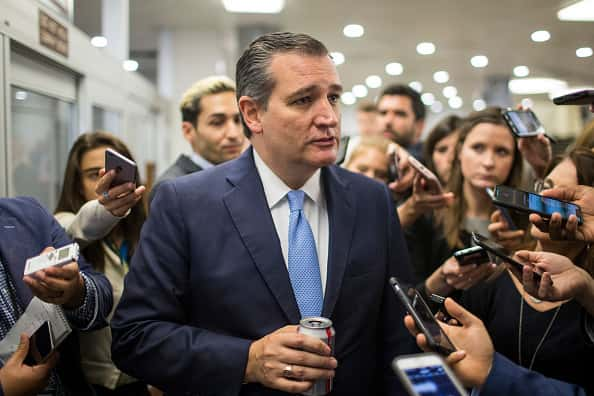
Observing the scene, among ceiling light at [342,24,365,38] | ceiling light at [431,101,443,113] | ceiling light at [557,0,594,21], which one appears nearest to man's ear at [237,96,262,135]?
ceiling light at [557,0,594,21]

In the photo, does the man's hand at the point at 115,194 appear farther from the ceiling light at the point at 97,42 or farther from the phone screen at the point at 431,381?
the ceiling light at the point at 97,42

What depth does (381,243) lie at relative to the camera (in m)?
1.63

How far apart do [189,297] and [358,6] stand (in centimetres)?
556

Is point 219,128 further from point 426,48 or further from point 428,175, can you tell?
point 426,48

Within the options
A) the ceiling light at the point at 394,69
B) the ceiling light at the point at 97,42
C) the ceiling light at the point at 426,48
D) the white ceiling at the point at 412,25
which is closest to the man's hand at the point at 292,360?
the ceiling light at the point at 97,42

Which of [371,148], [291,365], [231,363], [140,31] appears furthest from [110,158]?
[140,31]

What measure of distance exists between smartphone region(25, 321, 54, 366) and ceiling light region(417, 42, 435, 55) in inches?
304

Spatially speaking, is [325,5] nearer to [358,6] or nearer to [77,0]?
[358,6]

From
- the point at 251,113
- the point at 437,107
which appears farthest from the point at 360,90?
the point at 251,113

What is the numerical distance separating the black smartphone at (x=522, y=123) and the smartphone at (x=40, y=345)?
1.81 m

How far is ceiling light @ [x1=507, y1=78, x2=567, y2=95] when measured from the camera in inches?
388

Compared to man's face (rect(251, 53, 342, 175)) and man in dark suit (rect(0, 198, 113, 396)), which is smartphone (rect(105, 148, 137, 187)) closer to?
man in dark suit (rect(0, 198, 113, 396))

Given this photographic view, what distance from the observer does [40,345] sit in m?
1.47

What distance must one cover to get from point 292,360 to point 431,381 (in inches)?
15.2
